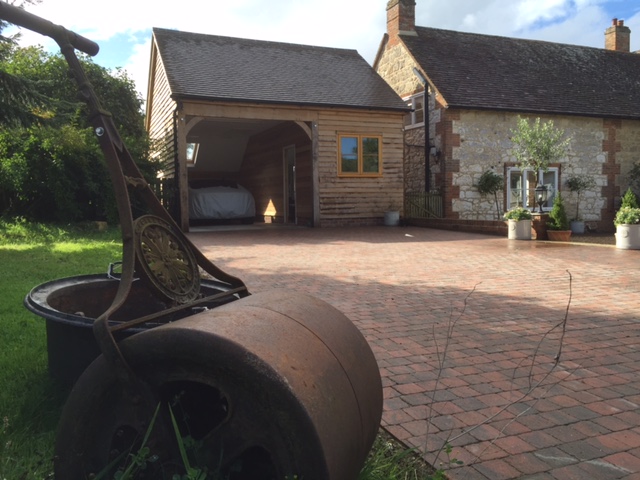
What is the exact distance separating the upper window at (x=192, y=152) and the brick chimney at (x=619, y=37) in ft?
69.4

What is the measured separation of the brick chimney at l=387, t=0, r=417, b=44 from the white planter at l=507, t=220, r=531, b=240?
465 inches

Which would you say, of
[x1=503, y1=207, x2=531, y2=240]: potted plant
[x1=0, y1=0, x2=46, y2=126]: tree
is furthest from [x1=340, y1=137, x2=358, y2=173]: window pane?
[x1=0, y1=0, x2=46, y2=126]: tree

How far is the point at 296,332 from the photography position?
Result: 1.81 meters

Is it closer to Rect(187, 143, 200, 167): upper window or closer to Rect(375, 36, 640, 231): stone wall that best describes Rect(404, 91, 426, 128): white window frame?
Rect(375, 36, 640, 231): stone wall

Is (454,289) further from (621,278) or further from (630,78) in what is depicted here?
(630,78)

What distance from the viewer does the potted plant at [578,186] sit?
2025 centimetres

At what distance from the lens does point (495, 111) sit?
1959 centimetres

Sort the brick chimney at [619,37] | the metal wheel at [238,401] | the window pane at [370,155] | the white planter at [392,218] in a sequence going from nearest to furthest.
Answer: the metal wheel at [238,401], the white planter at [392,218], the window pane at [370,155], the brick chimney at [619,37]

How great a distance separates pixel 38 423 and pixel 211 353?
5.46ft

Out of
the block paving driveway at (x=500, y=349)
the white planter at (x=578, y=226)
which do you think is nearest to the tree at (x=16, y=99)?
the block paving driveway at (x=500, y=349)

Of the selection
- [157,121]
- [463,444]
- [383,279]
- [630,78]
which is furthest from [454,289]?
[630,78]

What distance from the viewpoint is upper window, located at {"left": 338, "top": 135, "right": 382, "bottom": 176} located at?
17.2 meters

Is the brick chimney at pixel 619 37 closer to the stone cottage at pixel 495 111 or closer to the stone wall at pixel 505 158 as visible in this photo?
the stone cottage at pixel 495 111

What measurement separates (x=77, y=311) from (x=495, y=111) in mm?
18829
